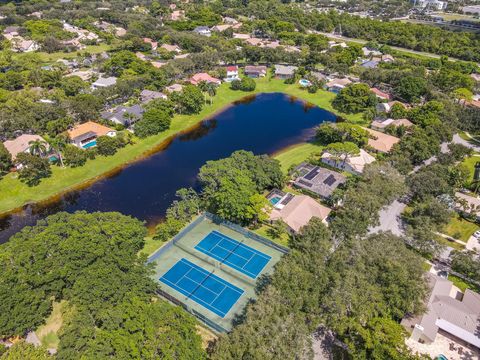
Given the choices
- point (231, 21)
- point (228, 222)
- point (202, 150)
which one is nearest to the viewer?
point (228, 222)

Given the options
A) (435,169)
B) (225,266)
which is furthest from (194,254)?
(435,169)

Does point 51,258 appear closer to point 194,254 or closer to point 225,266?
point 194,254

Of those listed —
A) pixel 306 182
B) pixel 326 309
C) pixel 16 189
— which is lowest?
pixel 16 189

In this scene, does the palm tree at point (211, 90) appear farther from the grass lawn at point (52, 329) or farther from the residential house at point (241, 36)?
the grass lawn at point (52, 329)

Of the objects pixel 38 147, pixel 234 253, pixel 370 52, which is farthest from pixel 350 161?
pixel 370 52

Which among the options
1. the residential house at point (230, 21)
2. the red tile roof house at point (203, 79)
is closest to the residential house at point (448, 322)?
the red tile roof house at point (203, 79)
